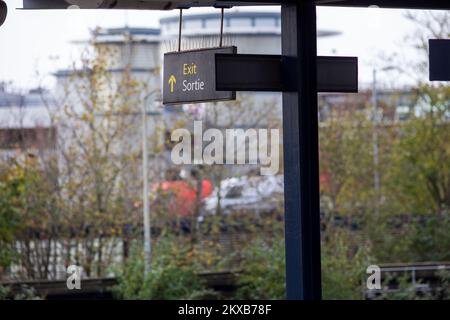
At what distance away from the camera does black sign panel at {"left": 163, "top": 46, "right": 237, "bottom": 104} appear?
206 inches

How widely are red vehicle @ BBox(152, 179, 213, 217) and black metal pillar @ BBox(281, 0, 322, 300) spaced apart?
7904 millimetres

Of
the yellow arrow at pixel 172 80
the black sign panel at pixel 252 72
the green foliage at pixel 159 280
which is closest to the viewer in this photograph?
the black sign panel at pixel 252 72

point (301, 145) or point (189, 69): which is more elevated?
point (189, 69)

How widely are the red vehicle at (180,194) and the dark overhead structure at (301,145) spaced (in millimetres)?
7858

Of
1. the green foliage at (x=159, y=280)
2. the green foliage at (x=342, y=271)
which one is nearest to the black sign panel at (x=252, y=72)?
the green foliage at (x=159, y=280)

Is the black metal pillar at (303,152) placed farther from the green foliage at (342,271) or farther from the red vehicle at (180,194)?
the red vehicle at (180,194)

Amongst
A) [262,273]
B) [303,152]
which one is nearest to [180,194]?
[262,273]

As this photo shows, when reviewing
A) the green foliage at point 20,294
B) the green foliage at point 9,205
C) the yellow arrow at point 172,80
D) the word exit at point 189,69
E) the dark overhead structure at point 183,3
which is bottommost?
the green foliage at point 20,294

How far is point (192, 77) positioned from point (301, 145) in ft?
2.85

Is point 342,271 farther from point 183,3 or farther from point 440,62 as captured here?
point 183,3

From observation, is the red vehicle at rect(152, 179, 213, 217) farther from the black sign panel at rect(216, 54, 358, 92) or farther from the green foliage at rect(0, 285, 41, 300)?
the black sign panel at rect(216, 54, 358, 92)

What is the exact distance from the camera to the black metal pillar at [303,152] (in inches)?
198

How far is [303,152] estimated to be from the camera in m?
5.05
